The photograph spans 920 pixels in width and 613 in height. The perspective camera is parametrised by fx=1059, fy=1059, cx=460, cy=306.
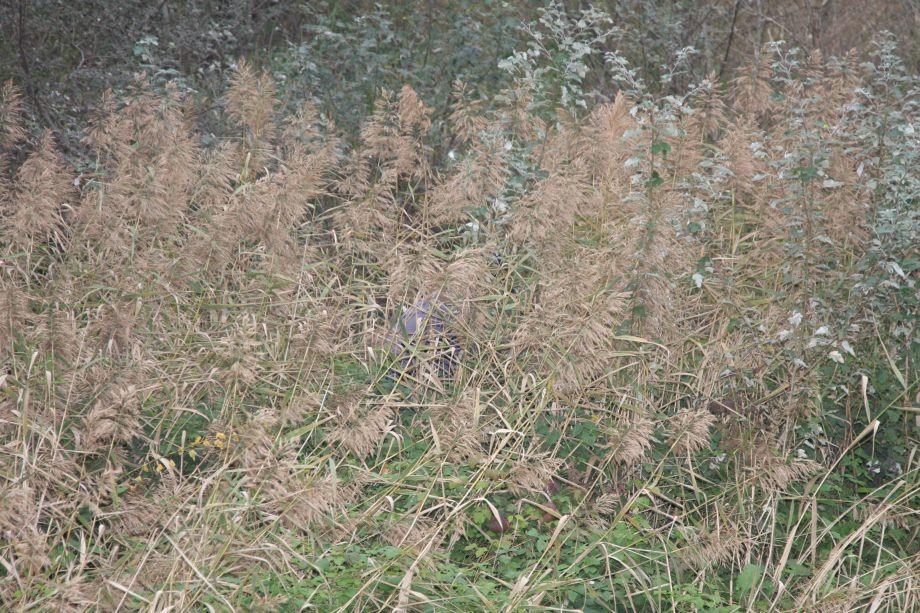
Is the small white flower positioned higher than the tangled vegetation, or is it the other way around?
the small white flower

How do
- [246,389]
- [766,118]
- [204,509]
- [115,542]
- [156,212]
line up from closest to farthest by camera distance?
1. [204,509]
2. [115,542]
3. [246,389]
4. [156,212]
5. [766,118]

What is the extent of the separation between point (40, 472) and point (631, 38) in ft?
21.0

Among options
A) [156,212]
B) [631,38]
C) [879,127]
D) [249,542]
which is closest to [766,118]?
[631,38]

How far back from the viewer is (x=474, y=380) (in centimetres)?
447

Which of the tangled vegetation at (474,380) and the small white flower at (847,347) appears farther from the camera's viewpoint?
the small white flower at (847,347)

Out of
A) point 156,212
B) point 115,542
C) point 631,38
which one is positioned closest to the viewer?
point 115,542

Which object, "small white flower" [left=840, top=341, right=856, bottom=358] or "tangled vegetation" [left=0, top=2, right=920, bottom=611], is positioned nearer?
"tangled vegetation" [left=0, top=2, right=920, bottom=611]

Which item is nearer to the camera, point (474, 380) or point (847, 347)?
point (847, 347)

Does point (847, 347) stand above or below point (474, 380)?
above

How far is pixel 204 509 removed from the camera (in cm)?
320

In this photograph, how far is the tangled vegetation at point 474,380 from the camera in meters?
3.42

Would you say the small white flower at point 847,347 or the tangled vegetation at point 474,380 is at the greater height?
the small white flower at point 847,347

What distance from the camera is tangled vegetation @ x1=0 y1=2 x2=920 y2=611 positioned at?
342 centimetres

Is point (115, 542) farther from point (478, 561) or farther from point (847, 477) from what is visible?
point (847, 477)
